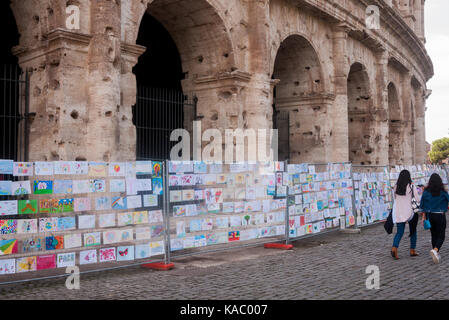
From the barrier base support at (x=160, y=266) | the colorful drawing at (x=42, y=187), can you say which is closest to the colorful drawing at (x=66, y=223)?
the colorful drawing at (x=42, y=187)

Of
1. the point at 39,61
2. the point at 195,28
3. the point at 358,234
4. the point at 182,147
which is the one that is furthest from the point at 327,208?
the point at 39,61

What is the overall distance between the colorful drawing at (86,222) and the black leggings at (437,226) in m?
4.86

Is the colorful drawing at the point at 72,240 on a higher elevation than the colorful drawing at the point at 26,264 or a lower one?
higher

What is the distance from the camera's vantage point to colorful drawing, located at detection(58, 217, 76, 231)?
5574 mm

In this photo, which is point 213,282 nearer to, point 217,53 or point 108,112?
point 108,112

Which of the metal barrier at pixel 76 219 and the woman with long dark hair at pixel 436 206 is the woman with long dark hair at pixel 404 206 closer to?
the woman with long dark hair at pixel 436 206

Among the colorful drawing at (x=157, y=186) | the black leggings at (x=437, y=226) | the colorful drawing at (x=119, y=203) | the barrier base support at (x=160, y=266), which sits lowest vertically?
the barrier base support at (x=160, y=266)

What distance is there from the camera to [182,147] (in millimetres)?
11953

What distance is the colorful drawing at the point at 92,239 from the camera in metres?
5.73

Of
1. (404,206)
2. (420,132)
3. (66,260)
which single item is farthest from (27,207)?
(420,132)

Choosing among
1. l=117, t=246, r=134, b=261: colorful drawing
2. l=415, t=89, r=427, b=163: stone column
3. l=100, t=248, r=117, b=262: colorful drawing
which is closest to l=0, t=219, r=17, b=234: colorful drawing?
l=100, t=248, r=117, b=262: colorful drawing

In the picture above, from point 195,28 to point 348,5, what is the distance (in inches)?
253

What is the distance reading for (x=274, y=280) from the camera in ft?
19.2
